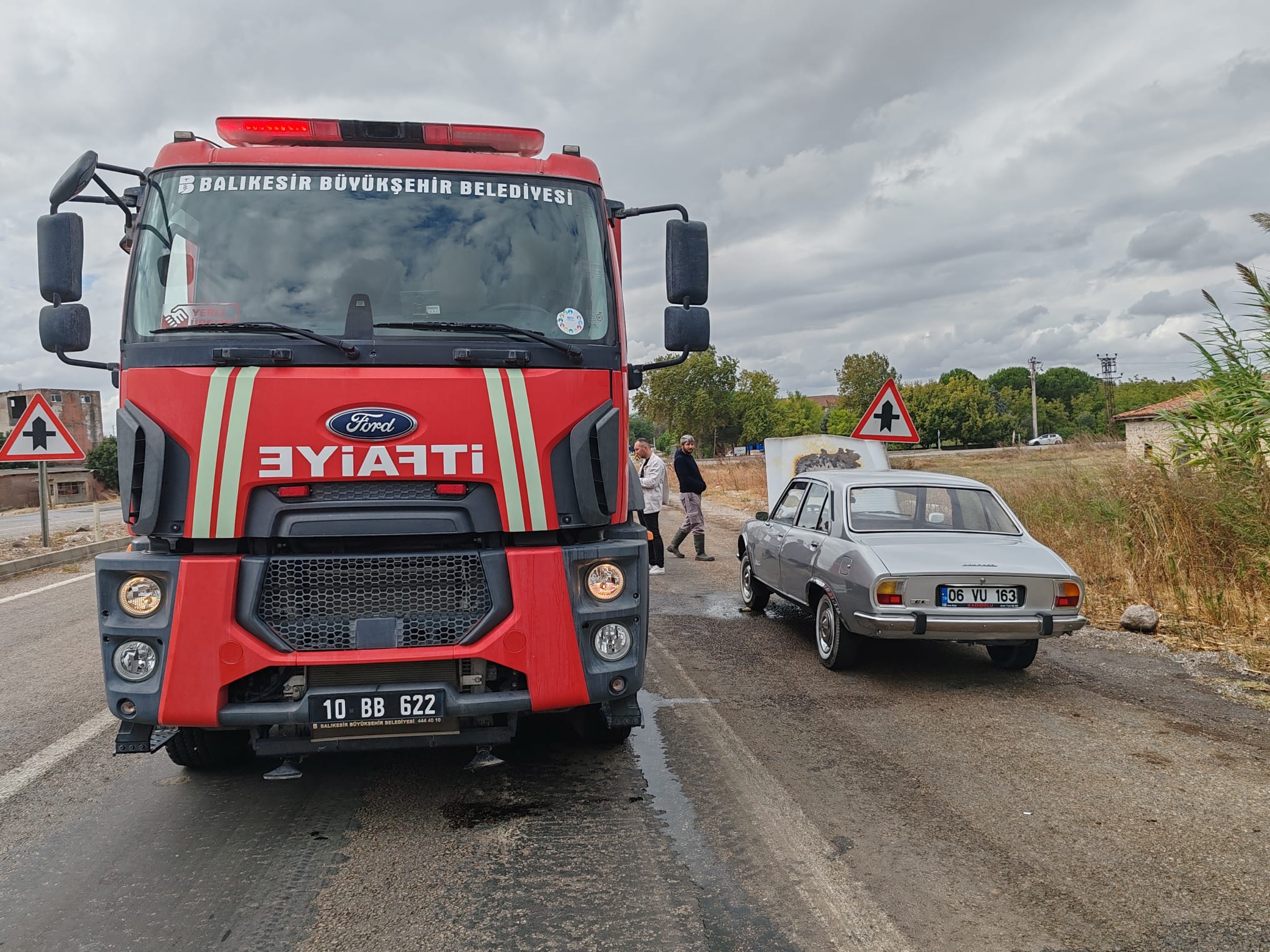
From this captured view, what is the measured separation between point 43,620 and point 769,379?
6627 centimetres

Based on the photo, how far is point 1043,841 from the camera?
12.6ft

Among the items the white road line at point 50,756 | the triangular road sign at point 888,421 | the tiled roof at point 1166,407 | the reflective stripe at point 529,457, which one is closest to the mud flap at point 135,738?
the white road line at point 50,756

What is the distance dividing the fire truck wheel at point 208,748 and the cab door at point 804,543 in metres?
4.36

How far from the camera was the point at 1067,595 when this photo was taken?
20.6ft

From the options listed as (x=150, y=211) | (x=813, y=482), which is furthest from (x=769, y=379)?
(x=150, y=211)

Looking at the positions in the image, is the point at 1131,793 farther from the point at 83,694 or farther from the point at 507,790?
the point at 83,694

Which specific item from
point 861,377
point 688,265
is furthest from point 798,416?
point 688,265

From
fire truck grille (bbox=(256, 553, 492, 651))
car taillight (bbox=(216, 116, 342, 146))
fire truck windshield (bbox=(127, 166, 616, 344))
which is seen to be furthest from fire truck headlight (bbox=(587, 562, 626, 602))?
car taillight (bbox=(216, 116, 342, 146))

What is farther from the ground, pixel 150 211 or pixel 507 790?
pixel 150 211

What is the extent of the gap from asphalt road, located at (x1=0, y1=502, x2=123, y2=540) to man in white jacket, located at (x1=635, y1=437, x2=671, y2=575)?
1037cm

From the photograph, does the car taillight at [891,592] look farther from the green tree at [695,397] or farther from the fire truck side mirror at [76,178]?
the green tree at [695,397]

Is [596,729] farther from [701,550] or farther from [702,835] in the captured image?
[701,550]

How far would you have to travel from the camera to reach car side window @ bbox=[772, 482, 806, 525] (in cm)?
859

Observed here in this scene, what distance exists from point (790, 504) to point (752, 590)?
1.10 meters
